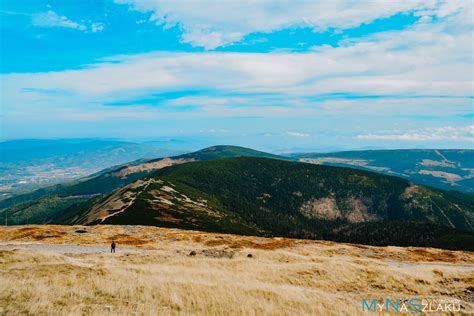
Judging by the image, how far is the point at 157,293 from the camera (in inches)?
842

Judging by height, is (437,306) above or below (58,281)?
below

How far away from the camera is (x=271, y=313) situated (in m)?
18.4

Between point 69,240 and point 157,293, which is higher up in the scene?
point 157,293

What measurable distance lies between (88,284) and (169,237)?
221 ft

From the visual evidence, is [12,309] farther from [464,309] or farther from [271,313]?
[464,309]

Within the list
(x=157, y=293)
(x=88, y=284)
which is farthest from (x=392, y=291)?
(x=88, y=284)

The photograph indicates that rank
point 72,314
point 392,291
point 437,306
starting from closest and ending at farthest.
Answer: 1. point 72,314
2. point 437,306
3. point 392,291

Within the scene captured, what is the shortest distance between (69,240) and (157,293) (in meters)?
63.1

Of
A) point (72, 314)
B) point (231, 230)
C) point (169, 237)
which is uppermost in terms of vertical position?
point (72, 314)

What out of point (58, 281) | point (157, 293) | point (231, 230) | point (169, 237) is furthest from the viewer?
point (231, 230)

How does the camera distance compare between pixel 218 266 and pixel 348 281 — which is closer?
pixel 348 281

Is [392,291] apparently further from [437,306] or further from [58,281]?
[58,281]

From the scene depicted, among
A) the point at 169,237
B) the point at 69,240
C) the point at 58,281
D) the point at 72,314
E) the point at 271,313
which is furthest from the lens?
the point at 169,237

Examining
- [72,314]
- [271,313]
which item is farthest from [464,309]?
[72,314]
